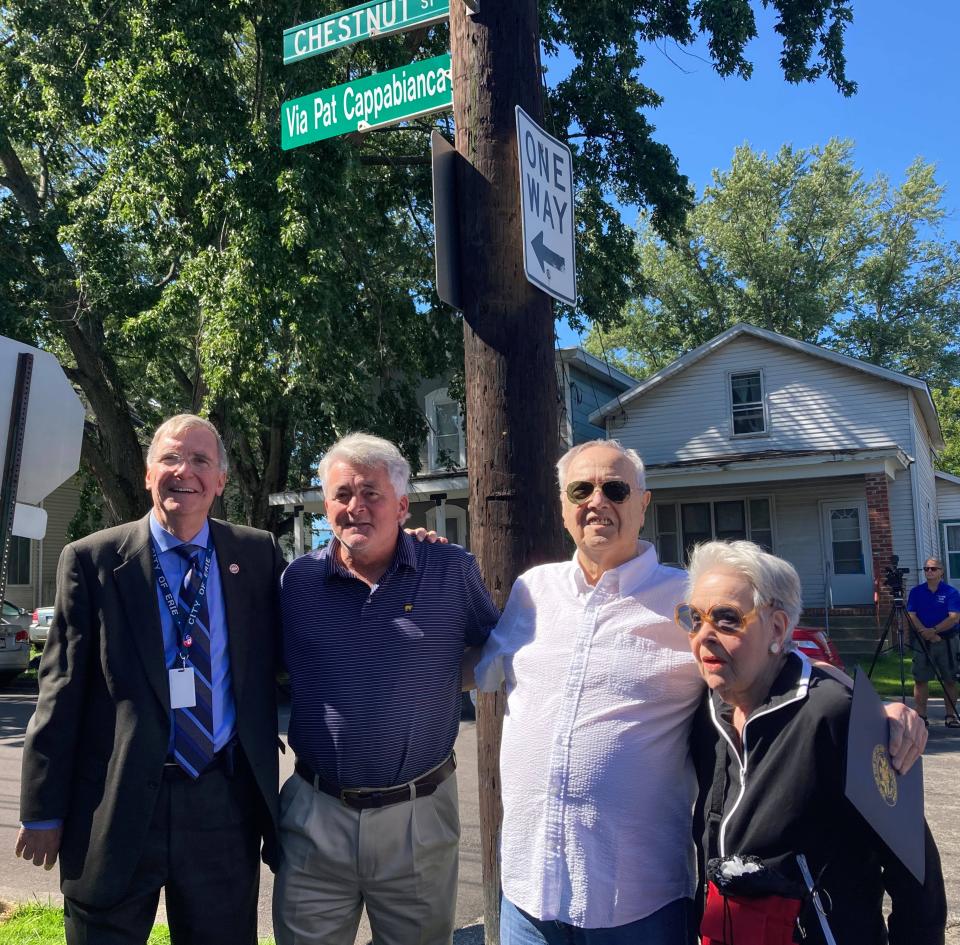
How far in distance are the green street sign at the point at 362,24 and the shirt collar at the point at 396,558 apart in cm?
213

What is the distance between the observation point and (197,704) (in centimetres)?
284

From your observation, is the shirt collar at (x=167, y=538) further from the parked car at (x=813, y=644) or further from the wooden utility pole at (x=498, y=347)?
the parked car at (x=813, y=644)

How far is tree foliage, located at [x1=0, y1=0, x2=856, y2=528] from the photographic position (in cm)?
1085

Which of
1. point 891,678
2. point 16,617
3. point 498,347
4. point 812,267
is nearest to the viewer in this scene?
point 498,347

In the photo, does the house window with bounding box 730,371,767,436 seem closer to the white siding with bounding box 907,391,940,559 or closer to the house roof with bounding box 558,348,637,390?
the white siding with bounding box 907,391,940,559

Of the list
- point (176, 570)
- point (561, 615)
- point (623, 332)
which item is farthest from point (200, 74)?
point (623, 332)

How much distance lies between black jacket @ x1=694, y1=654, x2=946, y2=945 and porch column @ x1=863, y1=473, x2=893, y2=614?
17.0 metres

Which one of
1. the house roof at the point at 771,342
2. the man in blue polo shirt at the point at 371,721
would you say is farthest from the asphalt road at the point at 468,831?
the house roof at the point at 771,342

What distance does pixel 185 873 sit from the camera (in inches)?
109

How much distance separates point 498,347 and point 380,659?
1.20 metres

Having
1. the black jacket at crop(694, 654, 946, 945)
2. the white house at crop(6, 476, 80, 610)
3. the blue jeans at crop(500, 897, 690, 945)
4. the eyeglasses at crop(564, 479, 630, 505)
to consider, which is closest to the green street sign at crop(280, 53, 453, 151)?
the eyeglasses at crop(564, 479, 630, 505)

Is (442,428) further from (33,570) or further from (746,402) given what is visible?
(33,570)

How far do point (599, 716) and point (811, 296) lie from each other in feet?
119

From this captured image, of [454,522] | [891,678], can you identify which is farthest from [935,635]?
[454,522]
